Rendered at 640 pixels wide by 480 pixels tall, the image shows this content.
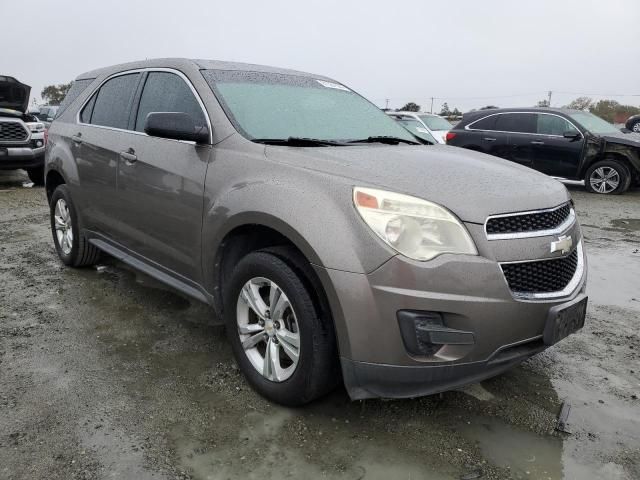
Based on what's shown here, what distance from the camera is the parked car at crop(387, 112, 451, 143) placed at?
1312 centimetres

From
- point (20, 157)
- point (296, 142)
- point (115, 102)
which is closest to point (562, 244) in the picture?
point (296, 142)

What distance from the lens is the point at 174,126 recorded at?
280 centimetres

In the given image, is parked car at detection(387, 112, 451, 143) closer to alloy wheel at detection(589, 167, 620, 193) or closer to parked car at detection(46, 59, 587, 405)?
alloy wheel at detection(589, 167, 620, 193)

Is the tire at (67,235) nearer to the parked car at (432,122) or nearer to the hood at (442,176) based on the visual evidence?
the hood at (442,176)

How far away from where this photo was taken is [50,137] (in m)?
4.75

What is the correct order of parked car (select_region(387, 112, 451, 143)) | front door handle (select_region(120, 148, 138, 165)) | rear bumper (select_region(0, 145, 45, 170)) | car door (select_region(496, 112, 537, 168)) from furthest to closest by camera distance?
parked car (select_region(387, 112, 451, 143))
car door (select_region(496, 112, 537, 168))
rear bumper (select_region(0, 145, 45, 170))
front door handle (select_region(120, 148, 138, 165))

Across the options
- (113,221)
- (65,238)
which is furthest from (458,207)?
(65,238)

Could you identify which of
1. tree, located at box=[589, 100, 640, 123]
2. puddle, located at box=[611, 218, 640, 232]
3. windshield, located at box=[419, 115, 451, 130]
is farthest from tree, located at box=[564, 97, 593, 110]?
puddle, located at box=[611, 218, 640, 232]

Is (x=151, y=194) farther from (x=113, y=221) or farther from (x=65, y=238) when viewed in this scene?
(x=65, y=238)

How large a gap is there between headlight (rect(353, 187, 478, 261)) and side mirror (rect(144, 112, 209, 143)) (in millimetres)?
1128

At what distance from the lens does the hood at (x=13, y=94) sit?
10099mm

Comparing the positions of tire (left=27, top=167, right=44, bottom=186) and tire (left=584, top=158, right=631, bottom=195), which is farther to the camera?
tire (left=27, top=167, right=44, bottom=186)

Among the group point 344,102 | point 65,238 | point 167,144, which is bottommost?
point 65,238

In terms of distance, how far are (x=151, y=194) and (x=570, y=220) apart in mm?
2345
